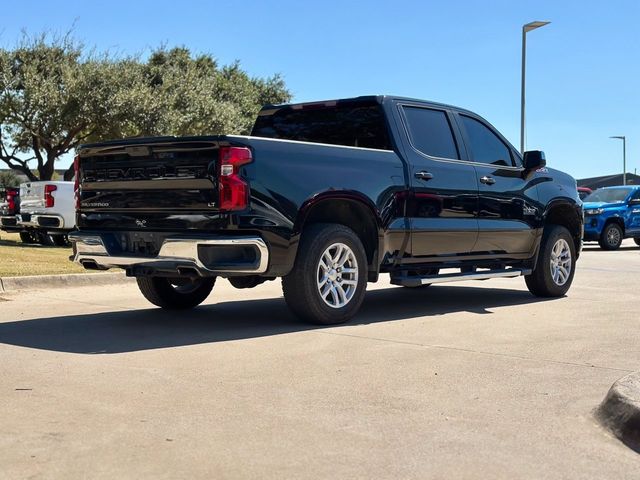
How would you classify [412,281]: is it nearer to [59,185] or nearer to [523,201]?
[523,201]

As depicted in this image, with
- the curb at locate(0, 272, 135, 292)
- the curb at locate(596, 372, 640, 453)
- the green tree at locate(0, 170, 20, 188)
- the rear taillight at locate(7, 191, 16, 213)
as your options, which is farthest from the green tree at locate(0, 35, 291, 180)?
the green tree at locate(0, 170, 20, 188)

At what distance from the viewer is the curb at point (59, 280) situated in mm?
10344

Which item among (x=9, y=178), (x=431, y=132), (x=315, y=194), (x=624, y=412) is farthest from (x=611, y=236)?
(x=9, y=178)

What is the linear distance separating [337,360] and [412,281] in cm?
222

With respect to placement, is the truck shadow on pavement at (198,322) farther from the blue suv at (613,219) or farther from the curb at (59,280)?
the blue suv at (613,219)

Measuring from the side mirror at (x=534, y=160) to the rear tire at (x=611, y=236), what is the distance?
43.7ft

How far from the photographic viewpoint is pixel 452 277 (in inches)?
336

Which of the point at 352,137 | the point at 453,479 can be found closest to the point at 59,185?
the point at 352,137

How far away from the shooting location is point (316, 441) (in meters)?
4.05

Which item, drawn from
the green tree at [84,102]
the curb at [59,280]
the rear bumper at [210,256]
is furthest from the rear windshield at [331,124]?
the green tree at [84,102]

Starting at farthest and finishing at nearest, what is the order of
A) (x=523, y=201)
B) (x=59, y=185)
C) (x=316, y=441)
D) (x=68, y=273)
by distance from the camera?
1. (x=59, y=185)
2. (x=68, y=273)
3. (x=523, y=201)
4. (x=316, y=441)

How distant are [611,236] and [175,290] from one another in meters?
16.1

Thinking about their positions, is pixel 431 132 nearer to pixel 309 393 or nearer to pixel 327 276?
pixel 327 276

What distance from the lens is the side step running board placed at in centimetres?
809
